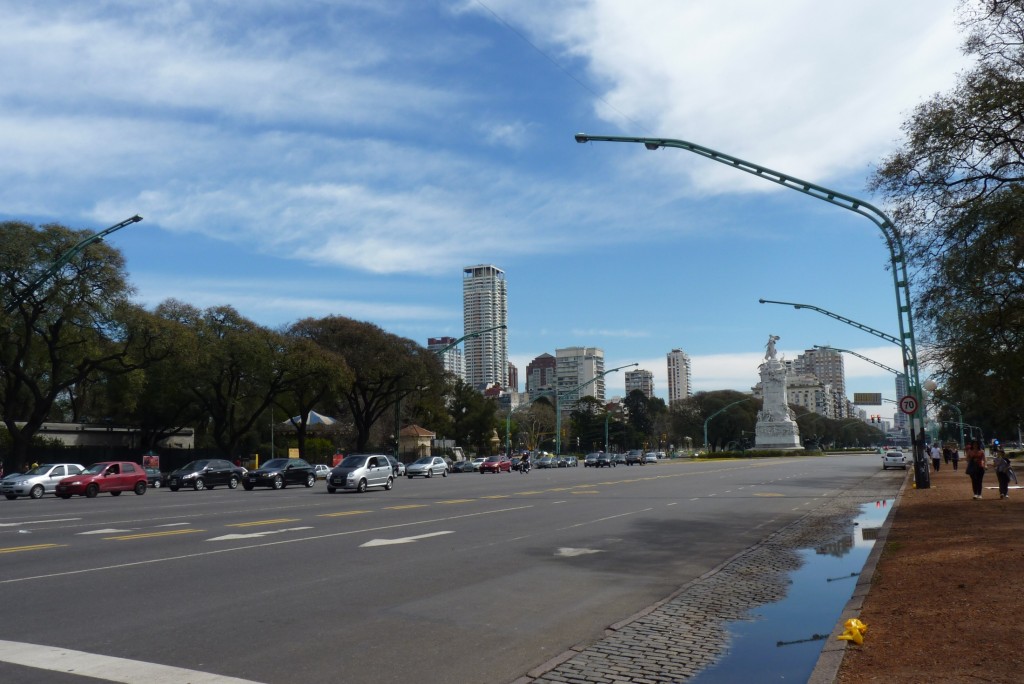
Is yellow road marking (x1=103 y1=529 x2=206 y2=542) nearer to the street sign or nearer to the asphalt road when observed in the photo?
the asphalt road

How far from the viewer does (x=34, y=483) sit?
34312mm

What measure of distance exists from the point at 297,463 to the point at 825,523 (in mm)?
28809

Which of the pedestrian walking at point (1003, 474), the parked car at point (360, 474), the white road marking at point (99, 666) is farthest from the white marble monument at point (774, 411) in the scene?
the white road marking at point (99, 666)

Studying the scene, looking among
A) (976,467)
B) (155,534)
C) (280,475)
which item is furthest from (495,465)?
(155,534)

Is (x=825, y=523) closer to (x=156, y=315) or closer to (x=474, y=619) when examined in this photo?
(x=474, y=619)

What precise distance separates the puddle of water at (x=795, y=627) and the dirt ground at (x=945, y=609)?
48 centimetres

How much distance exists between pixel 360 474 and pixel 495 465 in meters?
38.8

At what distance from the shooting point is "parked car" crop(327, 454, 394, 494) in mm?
34531

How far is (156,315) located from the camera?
166 ft

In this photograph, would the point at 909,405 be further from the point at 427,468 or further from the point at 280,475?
the point at 427,468

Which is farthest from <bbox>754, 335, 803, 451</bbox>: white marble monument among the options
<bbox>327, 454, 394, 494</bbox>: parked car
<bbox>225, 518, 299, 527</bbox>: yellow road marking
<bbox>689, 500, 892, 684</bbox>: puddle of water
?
<bbox>689, 500, 892, 684</bbox>: puddle of water

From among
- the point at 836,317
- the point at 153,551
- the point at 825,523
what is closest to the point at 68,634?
the point at 153,551

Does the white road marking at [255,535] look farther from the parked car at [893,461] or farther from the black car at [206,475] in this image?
the parked car at [893,461]

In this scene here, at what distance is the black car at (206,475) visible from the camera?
137 feet
